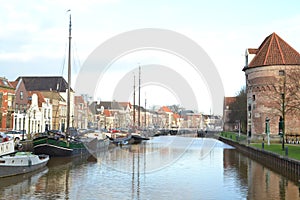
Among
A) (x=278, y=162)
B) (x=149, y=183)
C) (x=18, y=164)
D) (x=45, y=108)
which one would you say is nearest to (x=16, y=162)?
(x=18, y=164)

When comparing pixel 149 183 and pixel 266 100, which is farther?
pixel 266 100

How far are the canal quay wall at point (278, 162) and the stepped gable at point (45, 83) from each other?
57679 millimetres

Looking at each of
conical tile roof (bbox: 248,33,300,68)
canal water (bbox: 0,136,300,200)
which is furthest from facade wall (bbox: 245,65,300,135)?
canal water (bbox: 0,136,300,200)

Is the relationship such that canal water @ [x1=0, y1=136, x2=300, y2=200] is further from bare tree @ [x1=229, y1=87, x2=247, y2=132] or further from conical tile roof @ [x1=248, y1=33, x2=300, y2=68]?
bare tree @ [x1=229, y1=87, x2=247, y2=132]

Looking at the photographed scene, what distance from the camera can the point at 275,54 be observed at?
5691 centimetres

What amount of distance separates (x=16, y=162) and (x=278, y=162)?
68.7 ft

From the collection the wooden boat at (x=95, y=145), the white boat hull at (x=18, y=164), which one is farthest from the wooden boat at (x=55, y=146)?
the white boat hull at (x=18, y=164)

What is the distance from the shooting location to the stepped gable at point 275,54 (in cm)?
5547

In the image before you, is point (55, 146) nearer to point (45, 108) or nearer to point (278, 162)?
point (278, 162)

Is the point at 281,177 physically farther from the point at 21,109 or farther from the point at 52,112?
the point at 52,112

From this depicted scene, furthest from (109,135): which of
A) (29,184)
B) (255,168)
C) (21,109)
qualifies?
(29,184)

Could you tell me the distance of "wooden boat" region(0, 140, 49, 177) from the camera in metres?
25.7

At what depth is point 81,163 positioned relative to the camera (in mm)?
36875

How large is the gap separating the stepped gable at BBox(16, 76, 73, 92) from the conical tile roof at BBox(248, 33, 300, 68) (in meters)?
49.8
